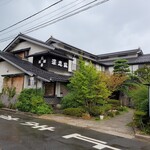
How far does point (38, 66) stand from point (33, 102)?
6.96 m

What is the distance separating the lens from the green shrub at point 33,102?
16562mm

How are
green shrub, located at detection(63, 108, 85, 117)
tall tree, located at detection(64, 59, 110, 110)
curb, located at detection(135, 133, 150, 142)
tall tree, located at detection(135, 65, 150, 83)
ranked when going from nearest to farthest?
1. curb, located at detection(135, 133, 150, 142)
2. green shrub, located at detection(63, 108, 85, 117)
3. tall tree, located at detection(64, 59, 110, 110)
4. tall tree, located at detection(135, 65, 150, 83)

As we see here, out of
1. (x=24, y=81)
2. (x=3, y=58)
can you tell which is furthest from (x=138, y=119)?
(x=3, y=58)

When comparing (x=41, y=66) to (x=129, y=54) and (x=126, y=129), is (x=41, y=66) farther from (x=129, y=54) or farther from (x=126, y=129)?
(x=129, y=54)

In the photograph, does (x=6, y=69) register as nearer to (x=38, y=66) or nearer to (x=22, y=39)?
(x=38, y=66)

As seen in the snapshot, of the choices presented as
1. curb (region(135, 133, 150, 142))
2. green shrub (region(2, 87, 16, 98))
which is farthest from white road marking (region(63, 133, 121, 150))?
green shrub (region(2, 87, 16, 98))

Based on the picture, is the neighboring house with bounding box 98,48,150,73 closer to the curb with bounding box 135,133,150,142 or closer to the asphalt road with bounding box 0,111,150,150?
the curb with bounding box 135,133,150,142

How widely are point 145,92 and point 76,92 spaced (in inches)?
232

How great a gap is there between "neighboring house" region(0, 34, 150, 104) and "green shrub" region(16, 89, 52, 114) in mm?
1394

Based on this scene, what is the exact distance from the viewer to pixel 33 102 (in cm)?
1681

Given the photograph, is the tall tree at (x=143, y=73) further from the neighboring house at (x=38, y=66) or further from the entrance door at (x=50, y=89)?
the entrance door at (x=50, y=89)

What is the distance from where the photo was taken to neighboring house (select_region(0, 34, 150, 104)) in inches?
776

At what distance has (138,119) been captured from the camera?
11508 millimetres

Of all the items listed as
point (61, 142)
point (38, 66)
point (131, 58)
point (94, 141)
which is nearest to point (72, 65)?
point (38, 66)
